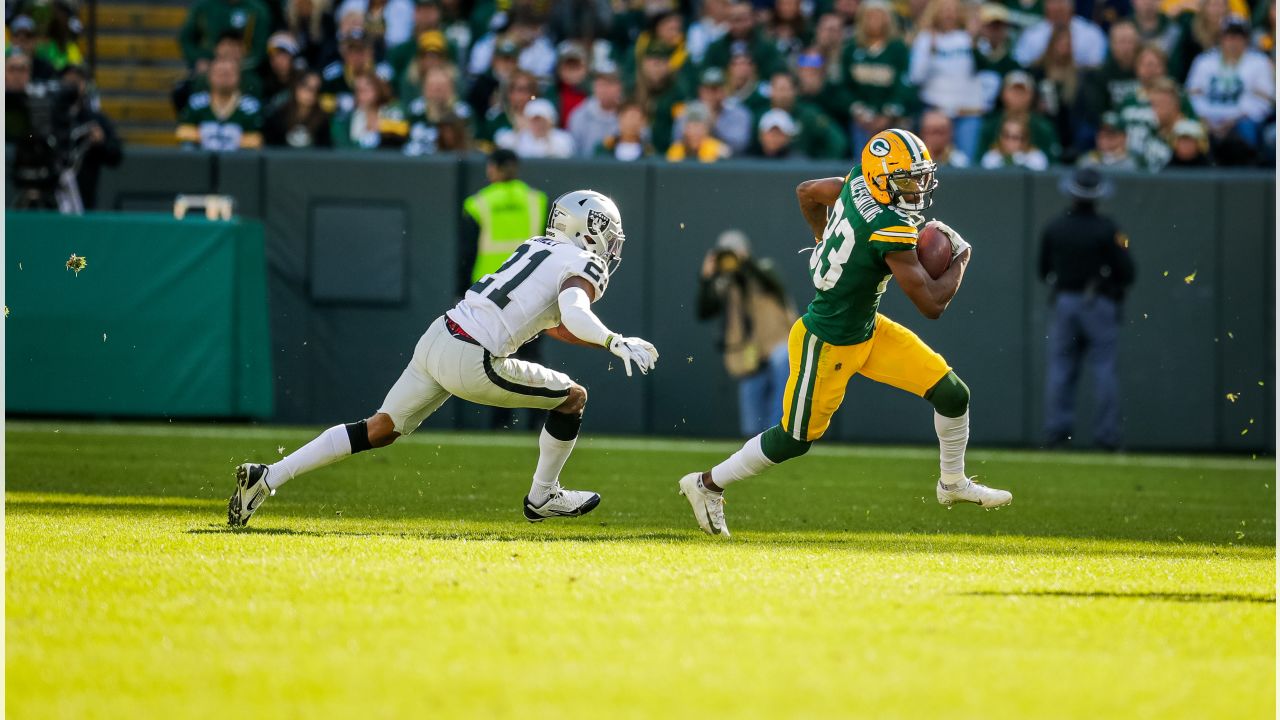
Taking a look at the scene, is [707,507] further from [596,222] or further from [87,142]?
[87,142]

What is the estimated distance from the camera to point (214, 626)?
4699 mm

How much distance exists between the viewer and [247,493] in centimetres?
706

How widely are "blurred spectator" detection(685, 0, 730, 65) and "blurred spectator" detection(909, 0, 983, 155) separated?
173 centimetres

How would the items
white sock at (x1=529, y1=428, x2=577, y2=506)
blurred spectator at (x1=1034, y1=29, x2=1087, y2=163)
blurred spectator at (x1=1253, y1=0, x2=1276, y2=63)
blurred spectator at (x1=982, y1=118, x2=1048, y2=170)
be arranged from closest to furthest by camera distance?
white sock at (x1=529, y1=428, x2=577, y2=506) < blurred spectator at (x1=982, y1=118, x2=1048, y2=170) < blurred spectator at (x1=1034, y1=29, x2=1087, y2=163) < blurred spectator at (x1=1253, y1=0, x2=1276, y2=63)

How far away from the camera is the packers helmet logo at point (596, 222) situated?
7504mm

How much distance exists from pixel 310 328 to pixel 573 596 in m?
9.23

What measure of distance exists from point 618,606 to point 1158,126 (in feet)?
34.7

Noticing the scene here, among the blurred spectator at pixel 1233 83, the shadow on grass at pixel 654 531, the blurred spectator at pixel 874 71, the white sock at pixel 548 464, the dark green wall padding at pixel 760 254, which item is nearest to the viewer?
the shadow on grass at pixel 654 531

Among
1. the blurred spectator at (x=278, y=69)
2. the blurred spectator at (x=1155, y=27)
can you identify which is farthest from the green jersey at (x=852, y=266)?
the blurred spectator at (x=1155, y=27)

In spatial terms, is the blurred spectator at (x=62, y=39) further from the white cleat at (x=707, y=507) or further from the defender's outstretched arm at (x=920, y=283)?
the defender's outstretched arm at (x=920, y=283)

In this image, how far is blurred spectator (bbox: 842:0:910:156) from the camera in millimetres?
14719

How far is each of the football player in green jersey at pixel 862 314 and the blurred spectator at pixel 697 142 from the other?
6803 millimetres

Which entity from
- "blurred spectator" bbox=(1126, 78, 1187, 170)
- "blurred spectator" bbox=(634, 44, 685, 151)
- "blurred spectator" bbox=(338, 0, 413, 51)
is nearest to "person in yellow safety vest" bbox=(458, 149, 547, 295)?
"blurred spectator" bbox=(634, 44, 685, 151)

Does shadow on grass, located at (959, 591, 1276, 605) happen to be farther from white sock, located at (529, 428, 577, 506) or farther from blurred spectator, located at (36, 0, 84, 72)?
blurred spectator, located at (36, 0, 84, 72)
